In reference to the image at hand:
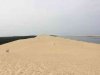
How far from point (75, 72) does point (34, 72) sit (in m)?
1.91

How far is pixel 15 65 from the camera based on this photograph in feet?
33.4

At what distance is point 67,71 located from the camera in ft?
32.0

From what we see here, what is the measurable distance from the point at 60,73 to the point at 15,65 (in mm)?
2286

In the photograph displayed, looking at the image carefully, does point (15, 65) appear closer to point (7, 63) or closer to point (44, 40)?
point (7, 63)

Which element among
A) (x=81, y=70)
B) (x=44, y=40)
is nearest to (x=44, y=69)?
(x=81, y=70)

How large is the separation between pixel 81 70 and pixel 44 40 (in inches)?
545

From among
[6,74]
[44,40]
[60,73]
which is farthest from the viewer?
[44,40]

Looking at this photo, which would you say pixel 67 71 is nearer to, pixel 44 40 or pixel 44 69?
pixel 44 69

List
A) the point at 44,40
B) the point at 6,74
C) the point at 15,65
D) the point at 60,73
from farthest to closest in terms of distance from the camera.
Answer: the point at 44,40 → the point at 15,65 → the point at 60,73 → the point at 6,74

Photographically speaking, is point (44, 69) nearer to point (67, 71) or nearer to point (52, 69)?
point (52, 69)

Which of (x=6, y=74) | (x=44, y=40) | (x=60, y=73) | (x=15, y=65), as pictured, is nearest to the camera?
(x=6, y=74)

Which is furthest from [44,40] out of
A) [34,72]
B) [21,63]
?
[34,72]

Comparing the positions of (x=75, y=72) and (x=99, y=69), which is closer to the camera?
(x=75, y=72)

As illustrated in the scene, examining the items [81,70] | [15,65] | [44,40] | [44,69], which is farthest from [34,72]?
[44,40]
